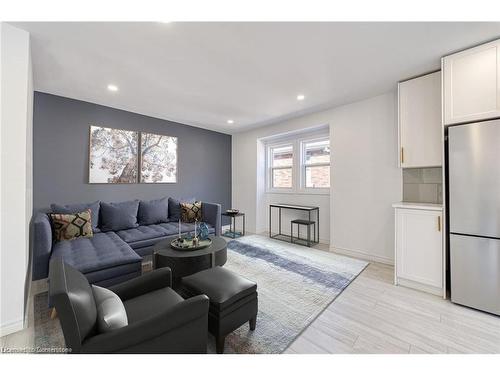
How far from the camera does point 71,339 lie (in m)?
0.94

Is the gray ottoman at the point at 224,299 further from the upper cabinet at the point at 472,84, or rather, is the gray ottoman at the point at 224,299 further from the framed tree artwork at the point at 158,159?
the framed tree artwork at the point at 158,159

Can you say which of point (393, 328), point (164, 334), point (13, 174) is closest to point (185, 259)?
point (164, 334)

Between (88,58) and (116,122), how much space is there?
1.62 m

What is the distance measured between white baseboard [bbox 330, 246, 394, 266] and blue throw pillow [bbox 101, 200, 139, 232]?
342 cm

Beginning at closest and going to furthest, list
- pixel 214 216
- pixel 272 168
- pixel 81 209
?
pixel 81 209
pixel 214 216
pixel 272 168

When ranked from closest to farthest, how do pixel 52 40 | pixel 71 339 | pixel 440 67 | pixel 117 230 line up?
pixel 71 339
pixel 52 40
pixel 440 67
pixel 117 230

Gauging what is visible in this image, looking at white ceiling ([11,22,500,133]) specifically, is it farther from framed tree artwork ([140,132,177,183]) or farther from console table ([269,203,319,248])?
console table ([269,203,319,248])

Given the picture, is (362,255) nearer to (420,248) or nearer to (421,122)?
(420,248)

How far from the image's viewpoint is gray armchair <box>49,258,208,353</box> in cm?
93

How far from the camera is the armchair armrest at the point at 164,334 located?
99 centimetres

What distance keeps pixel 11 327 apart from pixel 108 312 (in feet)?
4.56

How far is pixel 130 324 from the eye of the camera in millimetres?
1108
